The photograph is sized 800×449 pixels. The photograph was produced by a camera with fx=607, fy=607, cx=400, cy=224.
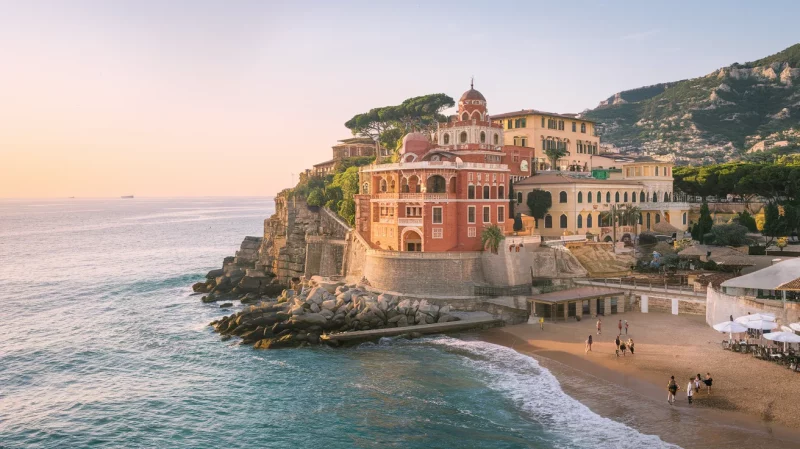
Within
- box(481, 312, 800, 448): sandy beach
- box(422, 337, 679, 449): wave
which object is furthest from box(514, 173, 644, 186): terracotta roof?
box(422, 337, 679, 449): wave

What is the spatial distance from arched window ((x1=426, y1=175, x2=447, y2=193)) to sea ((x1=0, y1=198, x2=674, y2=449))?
1674cm

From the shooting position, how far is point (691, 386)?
3281 centimetres

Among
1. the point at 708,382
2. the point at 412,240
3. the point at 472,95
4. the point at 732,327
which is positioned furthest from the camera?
Result: the point at 472,95

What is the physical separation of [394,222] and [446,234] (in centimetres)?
550

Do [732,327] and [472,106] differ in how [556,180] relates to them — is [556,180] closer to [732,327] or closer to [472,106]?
[472,106]

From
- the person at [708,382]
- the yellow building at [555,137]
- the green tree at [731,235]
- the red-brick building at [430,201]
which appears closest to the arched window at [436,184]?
the red-brick building at [430,201]

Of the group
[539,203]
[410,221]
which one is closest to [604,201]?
[539,203]

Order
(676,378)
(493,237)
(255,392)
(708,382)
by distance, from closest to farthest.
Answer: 1. (708,382)
2. (676,378)
3. (255,392)
4. (493,237)

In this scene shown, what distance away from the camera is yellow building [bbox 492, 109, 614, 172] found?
8800 cm

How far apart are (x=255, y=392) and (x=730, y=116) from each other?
16788cm

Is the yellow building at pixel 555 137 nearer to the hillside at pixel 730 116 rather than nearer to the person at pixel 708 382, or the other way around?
the person at pixel 708 382

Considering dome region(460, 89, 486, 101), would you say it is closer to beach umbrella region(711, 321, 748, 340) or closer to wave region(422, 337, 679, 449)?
wave region(422, 337, 679, 449)

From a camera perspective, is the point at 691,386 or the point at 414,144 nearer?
the point at 691,386

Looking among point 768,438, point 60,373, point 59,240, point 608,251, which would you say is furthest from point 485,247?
point 59,240
